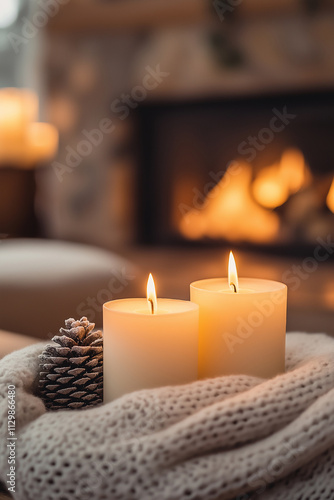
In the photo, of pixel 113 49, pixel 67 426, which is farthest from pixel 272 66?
pixel 67 426

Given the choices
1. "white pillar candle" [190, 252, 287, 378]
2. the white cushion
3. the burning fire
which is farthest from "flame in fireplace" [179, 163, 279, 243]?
"white pillar candle" [190, 252, 287, 378]

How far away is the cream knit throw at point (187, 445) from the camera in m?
0.38

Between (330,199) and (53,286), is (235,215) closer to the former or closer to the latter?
(330,199)

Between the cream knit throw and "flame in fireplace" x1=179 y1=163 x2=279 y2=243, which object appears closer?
the cream knit throw

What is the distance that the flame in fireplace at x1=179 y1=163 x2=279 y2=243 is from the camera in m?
2.26

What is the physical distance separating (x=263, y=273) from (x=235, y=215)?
281mm

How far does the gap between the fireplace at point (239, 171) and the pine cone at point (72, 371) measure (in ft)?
5.70

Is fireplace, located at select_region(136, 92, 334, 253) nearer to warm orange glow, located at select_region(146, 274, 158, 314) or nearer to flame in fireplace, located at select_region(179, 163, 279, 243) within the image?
flame in fireplace, located at select_region(179, 163, 279, 243)

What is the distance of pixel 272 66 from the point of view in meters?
2.07

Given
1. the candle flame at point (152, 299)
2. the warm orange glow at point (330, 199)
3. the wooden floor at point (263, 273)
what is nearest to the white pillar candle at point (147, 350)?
the candle flame at point (152, 299)

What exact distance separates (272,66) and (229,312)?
175cm

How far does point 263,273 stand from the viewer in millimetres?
2164

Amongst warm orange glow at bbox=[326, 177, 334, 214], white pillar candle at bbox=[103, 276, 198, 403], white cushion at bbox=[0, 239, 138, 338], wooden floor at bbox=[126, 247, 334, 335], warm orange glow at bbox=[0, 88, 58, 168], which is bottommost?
wooden floor at bbox=[126, 247, 334, 335]

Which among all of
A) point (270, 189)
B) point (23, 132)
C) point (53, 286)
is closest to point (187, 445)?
point (53, 286)
